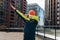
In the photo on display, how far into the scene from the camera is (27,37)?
77.7 inches

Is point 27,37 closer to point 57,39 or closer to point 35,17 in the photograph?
point 35,17

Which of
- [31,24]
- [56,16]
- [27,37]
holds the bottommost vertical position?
[56,16]

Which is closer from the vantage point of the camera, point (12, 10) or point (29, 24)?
point (29, 24)

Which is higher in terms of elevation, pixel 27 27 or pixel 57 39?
pixel 27 27

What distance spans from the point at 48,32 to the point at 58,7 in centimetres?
4014

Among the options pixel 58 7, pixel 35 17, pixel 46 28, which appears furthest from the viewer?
pixel 58 7

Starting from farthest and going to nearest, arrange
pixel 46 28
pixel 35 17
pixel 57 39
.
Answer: pixel 46 28
pixel 57 39
pixel 35 17

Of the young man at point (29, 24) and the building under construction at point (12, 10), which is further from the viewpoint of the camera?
the building under construction at point (12, 10)

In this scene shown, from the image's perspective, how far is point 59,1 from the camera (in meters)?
47.4

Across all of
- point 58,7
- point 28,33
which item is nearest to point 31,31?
point 28,33

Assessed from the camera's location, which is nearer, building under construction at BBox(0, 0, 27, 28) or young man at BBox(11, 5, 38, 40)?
young man at BBox(11, 5, 38, 40)

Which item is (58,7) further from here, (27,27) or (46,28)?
(27,27)

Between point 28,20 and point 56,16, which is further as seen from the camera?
point 56,16

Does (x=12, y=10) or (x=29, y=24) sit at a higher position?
(x=12, y=10)
